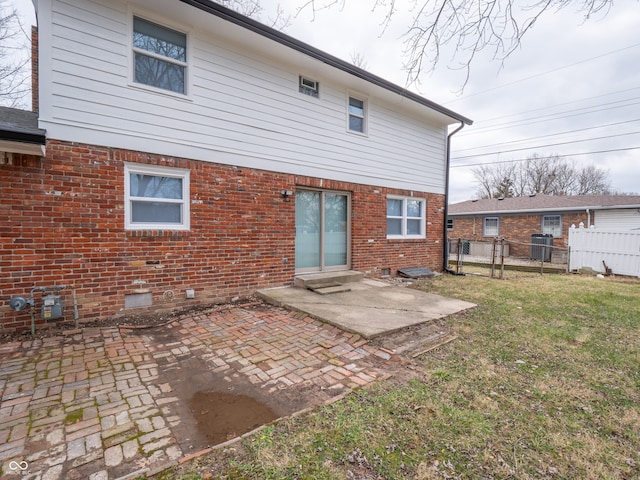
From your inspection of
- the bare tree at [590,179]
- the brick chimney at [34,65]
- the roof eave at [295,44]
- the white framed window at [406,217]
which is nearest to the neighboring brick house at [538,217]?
the white framed window at [406,217]

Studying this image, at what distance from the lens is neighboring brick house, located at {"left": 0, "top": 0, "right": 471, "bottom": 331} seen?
416 cm

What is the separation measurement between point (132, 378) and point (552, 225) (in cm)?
2166

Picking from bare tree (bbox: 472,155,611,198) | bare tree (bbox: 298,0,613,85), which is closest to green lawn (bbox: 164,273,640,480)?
bare tree (bbox: 298,0,613,85)

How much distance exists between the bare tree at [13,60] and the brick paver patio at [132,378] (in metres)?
12.7

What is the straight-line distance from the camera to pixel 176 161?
5105mm

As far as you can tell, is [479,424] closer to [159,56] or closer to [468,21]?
[468,21]

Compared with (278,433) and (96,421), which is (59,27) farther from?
(278,433)

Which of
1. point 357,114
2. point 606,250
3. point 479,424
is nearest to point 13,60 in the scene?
point 357,114

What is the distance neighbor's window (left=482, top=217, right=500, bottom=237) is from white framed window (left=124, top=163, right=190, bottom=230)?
2013cm

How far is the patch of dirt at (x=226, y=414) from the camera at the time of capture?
88.1 inches

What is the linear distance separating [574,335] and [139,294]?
670 centimetres

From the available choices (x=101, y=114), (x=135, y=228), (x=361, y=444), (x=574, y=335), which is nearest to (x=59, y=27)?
(x=101, y=114)

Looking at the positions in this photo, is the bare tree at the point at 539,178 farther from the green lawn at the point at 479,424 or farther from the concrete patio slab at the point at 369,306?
the green lawn at the point at 479,424

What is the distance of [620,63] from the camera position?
169 inches
